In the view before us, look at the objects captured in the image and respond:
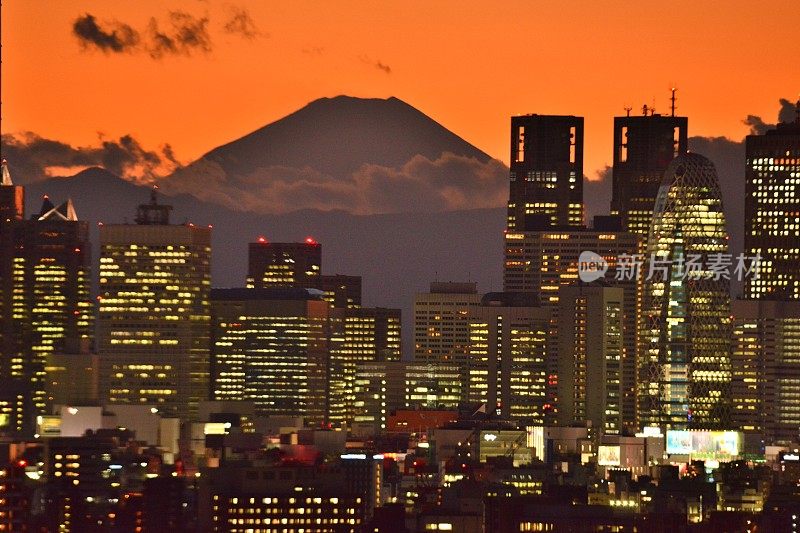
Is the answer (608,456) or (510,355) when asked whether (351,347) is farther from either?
(608,456)

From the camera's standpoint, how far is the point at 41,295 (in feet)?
431

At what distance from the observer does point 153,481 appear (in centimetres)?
8288

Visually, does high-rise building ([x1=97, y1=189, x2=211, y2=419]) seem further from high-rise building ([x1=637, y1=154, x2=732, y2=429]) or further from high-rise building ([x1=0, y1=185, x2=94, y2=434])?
high-rise building ([x1=637, y1=154, x2=732, y2=429])

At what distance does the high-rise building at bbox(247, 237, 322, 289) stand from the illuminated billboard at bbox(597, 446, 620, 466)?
38.4 metres

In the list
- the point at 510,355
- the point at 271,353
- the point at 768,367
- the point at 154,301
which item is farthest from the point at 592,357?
the point at 154,301

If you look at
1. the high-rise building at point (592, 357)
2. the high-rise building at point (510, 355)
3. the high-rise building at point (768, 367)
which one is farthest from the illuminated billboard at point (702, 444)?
the high-rise building at point (510, 355)

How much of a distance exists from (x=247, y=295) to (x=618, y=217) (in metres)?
20.6

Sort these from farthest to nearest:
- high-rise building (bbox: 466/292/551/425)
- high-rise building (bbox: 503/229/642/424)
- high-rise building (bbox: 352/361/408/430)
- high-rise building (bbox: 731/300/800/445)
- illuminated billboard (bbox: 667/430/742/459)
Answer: high-rise building (bbox: 503/229/642/424) → high-rise building (bbox: 466/292/551/425) → high-rise building (bbox: 352/361/408/430) → high-rise building (bbox: 731/300/800/445) → illuminated billboard (bbox: 667/430/742/459)

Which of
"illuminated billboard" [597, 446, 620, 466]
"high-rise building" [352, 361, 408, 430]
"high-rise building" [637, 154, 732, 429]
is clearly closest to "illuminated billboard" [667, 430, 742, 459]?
"high-rise building" [637, 154, 732, 429]

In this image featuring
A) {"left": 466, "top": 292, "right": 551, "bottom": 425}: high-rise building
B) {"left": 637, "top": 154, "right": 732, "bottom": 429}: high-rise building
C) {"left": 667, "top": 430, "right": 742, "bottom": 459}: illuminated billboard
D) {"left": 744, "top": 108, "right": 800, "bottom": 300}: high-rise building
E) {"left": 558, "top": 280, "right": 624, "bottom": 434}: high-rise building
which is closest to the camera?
{"left": 667, "top": 430, "right": 742, "bottom": 459}: illuminated billboard

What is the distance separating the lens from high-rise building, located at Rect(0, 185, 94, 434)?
12788cm

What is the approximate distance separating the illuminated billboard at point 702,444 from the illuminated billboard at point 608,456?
2.19m

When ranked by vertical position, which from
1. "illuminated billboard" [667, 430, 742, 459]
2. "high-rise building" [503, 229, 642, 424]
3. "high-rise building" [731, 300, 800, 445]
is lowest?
"illuminated billboard" [667, 430, 742, 459]

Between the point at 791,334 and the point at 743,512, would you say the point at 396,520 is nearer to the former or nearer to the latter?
the point at 743,512
